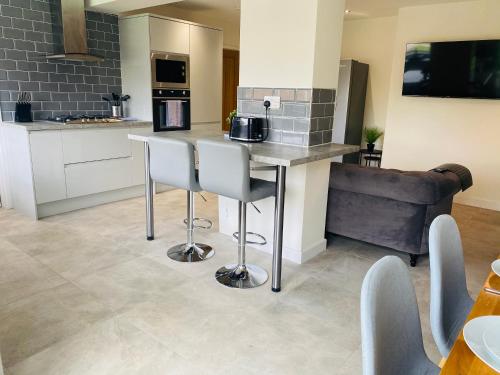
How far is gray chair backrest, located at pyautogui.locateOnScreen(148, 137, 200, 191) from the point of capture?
8.79ft

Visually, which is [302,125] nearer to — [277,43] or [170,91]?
[277,43]

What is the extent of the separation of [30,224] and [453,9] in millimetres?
5367

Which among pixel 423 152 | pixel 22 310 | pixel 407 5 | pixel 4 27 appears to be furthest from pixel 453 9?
pixel 22 310

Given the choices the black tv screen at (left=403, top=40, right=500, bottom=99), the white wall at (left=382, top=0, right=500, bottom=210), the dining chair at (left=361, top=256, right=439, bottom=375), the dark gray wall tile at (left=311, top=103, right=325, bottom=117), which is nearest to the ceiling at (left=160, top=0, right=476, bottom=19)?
the white wall at (left=382, top=0, right=500, bottom=210)

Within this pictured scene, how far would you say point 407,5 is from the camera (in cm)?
490

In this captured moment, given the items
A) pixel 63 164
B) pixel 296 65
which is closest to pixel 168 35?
pixel 63 164

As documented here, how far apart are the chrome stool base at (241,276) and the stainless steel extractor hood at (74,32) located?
9.65ft

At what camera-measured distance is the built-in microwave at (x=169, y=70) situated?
4754 millimetres

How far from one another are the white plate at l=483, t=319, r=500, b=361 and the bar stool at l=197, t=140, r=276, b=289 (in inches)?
62.6

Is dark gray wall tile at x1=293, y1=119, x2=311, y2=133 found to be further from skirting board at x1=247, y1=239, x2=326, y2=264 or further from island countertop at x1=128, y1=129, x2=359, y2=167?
skirting board at x1=247, y1=239, x2=326, y2=264

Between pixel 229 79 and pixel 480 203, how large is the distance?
4553 mm

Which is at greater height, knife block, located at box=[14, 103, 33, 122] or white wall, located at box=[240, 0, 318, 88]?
white wall, located at box=[240, 0, 318, 88]

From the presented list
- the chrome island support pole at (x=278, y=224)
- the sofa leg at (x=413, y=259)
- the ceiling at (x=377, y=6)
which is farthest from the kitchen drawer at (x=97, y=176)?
the ceiling at (x=377, y=6)

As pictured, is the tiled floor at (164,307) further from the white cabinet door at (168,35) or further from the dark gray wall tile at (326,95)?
the white cabinet door at (168,35)
